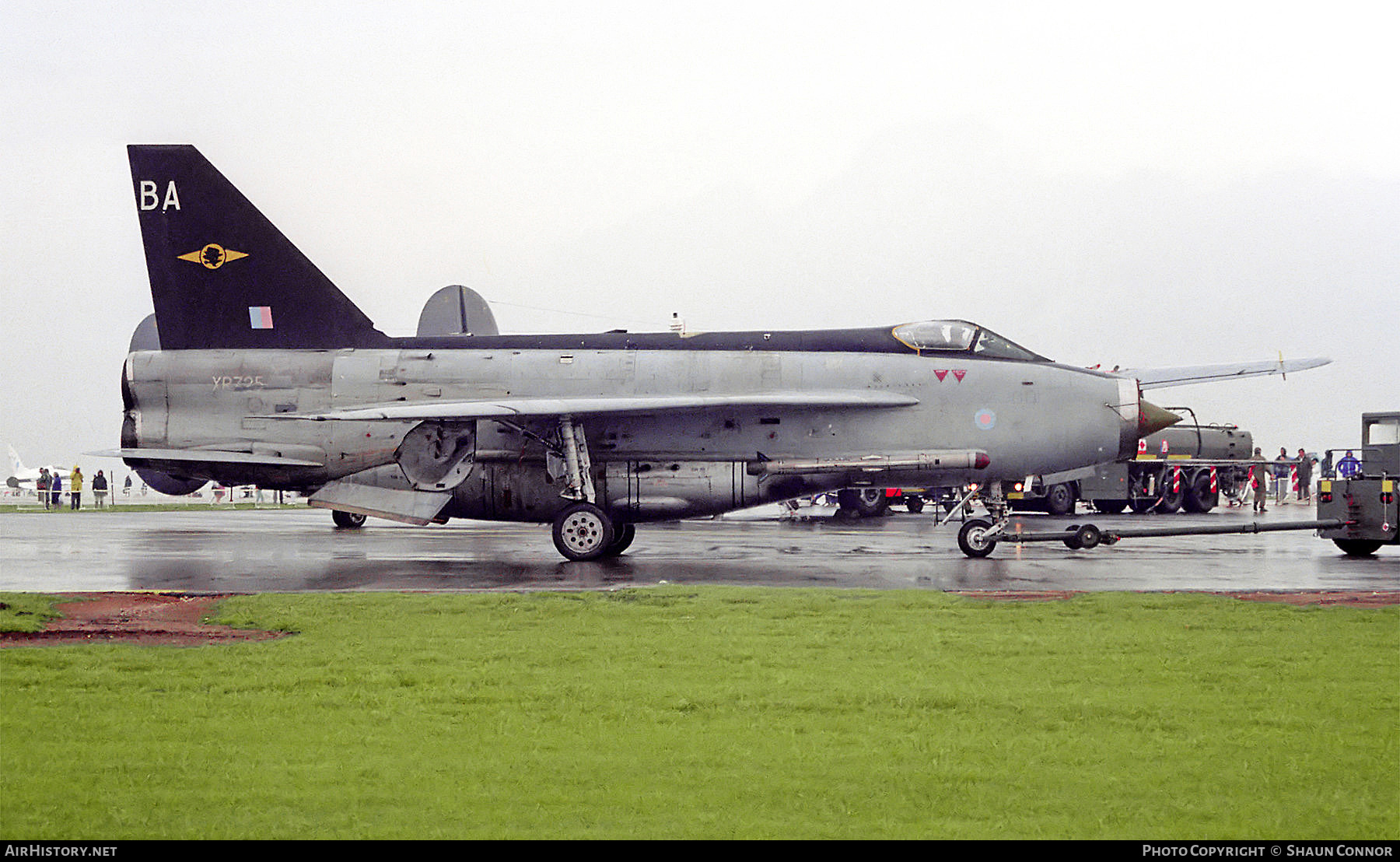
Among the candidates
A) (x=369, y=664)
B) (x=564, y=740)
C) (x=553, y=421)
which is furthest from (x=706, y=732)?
(x=553, y=421)

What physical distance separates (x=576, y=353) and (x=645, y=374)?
1.07m

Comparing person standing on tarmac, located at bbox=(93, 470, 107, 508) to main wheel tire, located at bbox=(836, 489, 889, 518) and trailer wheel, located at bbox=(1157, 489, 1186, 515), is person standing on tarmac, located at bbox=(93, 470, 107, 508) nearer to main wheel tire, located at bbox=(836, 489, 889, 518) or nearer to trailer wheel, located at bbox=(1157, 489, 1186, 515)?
main wheel tire, located at bbox=(836, 489, 889, 518)

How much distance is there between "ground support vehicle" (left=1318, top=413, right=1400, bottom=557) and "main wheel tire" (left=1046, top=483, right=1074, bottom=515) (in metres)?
14.1

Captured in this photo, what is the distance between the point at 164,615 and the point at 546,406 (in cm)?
644

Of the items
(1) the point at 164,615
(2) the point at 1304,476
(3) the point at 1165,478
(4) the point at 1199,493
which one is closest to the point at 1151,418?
(1) the point at 164,615

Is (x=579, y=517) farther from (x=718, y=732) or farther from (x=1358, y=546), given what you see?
(x=1358, y=546)

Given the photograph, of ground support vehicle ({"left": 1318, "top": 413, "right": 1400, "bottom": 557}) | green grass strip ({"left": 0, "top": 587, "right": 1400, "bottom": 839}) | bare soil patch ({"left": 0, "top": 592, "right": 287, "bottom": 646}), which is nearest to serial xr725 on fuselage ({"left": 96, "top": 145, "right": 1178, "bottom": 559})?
ground support vehicle ({"left": 1318, "top": 413, "right": 1400, "bottom": 557})

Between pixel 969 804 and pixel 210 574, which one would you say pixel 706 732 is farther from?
pixel 210 574

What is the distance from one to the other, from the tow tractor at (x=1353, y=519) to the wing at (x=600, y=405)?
211cm

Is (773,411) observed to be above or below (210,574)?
above

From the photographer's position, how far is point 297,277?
17422mm

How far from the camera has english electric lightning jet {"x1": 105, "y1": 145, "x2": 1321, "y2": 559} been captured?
1580 centimetres

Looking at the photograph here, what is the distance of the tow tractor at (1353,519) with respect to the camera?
16.1m

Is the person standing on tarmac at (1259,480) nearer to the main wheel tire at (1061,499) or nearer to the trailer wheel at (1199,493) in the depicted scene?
the trailer wheel at (1199,493)
